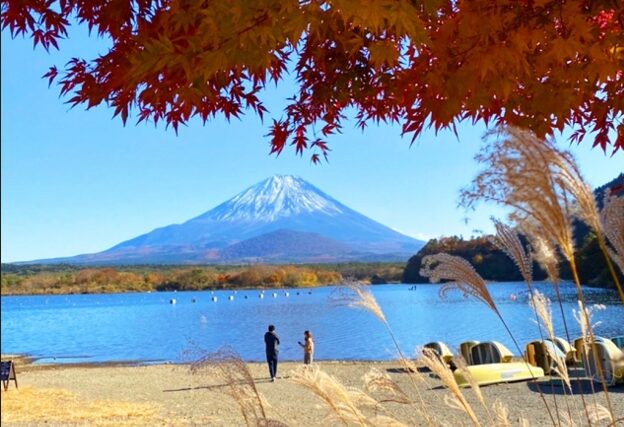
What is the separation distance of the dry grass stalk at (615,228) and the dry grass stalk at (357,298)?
31.1 inches

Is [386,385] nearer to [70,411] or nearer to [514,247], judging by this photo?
[514,247]

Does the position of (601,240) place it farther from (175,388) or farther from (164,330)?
(164,330)

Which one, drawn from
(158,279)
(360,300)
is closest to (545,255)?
(360,300)

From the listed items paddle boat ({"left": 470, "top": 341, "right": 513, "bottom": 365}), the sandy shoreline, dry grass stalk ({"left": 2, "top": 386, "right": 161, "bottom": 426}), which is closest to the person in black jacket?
the sandy shoreline

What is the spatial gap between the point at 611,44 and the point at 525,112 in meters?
0.77

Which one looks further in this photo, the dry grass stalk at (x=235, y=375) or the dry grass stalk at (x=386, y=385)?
the dry grass stalk at (x=386, y=385)

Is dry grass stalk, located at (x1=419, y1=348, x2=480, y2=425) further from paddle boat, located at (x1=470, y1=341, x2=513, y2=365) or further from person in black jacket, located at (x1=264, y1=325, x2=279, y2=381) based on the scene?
paddle boat, located at (x1=470, y1=341, x2=513, y2=365)

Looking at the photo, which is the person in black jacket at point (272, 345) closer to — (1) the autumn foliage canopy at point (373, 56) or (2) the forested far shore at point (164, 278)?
(1) the autumn foliage canopy at point (373, 56)

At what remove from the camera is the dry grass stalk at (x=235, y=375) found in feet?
6.65

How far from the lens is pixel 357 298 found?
93.6 inches

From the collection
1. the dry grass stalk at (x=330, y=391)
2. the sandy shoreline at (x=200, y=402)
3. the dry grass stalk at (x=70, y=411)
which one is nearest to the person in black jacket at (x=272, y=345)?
the sandy shoreline at (x=200, y=402)

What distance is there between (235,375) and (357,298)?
1.77ft

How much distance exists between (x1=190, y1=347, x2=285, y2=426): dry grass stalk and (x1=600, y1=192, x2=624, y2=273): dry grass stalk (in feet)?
3.49

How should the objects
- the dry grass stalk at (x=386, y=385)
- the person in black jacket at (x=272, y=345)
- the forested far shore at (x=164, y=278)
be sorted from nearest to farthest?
the dry grass stalk at (x=386, y=385) → the person in black jacket at (x=272, y=345) → the forested far shore at (x=164, y=278)
